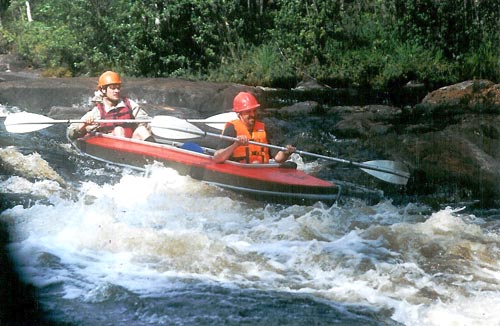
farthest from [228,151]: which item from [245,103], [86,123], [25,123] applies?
[25,123]

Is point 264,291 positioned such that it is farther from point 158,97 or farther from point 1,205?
point 158,97

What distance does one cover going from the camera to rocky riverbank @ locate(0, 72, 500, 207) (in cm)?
586

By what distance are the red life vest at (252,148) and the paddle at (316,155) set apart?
114 millimetres

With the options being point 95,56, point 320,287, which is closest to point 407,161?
Answer: point 320,287

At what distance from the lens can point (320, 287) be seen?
11.4 ft

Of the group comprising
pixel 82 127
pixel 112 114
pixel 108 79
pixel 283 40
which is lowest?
pixel 82 127

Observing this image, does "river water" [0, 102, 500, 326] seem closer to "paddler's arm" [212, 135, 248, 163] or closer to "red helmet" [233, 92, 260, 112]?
"paddler's arm" [212, 135, 248, 163]

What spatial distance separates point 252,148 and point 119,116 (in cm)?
143

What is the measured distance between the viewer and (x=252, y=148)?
5.26 m

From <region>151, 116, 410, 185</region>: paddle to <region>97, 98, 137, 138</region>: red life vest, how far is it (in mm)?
357

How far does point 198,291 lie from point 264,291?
30cm

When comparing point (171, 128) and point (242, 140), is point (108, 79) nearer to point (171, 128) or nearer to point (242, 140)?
point (171, 128)

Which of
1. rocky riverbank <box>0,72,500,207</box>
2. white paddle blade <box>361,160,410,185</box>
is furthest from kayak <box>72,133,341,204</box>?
rocky riverbank <box>0,72,500,207</box>

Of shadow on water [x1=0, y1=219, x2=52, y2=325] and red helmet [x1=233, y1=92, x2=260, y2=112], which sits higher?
red helmet [x1=233, y1=92, x2=260, y2=112]
